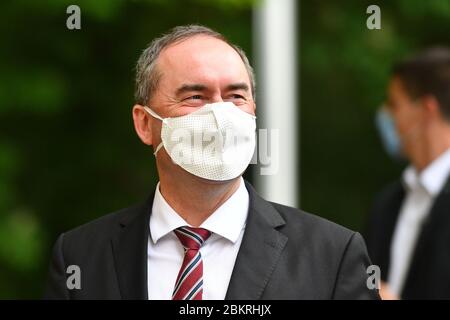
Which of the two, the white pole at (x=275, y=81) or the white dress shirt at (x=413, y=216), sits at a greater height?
the white pole at (x=275, y=81)

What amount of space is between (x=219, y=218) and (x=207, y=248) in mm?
79

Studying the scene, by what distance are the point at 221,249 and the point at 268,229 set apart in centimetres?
13

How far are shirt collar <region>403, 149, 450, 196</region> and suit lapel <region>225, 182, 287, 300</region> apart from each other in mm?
1791

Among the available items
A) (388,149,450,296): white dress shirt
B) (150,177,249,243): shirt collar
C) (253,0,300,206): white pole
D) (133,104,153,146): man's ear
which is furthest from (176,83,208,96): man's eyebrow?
(388,149,450,296): white dress shirt

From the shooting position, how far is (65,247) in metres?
2.65

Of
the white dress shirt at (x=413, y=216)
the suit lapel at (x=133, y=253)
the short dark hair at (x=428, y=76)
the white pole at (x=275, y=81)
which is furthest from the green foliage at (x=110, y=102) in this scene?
the suit lapel at (x=133, y=253)

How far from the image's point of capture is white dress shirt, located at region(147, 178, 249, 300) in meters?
2.46

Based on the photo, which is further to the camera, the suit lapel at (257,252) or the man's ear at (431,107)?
the man's ear at (431,107)

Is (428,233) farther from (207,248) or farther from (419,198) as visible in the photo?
(207,248)

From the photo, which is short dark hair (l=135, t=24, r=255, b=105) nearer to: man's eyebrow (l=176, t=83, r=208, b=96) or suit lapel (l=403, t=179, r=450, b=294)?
man's eyebrow (l=176, t=83, r=208, b=96)

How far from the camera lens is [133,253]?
2.52 meters

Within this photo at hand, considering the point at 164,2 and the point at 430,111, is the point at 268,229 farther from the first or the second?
the point at 164,2

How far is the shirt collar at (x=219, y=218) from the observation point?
2.49 m

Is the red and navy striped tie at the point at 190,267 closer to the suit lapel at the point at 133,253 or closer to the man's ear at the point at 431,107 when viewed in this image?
the suit lapel at the point at 133,253
